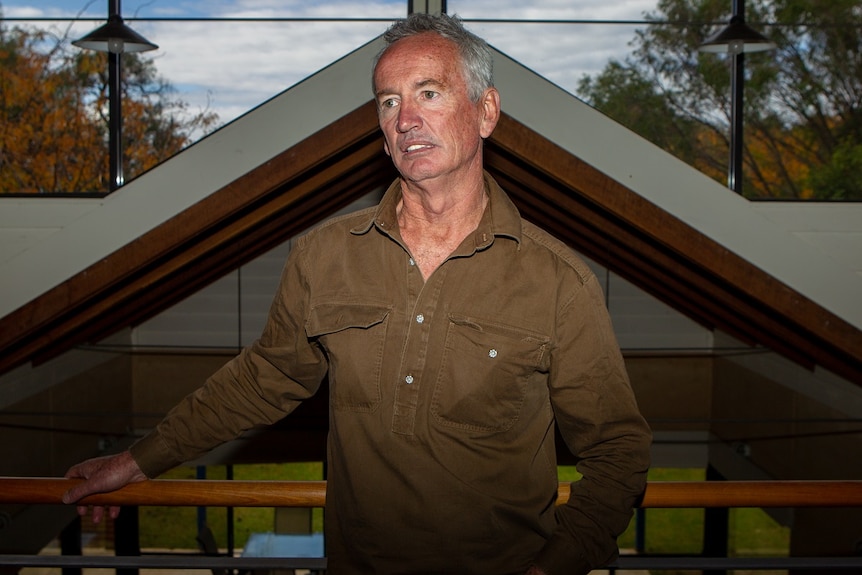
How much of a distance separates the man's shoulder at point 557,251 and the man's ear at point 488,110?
16 cm

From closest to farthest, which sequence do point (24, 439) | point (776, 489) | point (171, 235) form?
1. point (776, 489)
2. point (171, 235)
3. point (24, 439)

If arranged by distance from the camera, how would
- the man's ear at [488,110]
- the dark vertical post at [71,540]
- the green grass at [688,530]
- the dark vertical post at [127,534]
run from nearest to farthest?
1. the man's ear at [488,110]
2. the dark vertical post at [71,540]
3. the dark vertical post at [127,534]
4. the green grass at [688,530]

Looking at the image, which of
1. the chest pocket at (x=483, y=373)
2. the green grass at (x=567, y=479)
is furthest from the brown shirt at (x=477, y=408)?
the green grass at (x=567, y=479)

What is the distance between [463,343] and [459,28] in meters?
0.47

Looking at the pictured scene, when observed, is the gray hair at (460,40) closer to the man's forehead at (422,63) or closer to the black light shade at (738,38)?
the man's forehead at (422,63)

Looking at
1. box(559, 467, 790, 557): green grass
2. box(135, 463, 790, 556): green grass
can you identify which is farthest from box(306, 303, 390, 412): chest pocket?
box(559, 467, 790, 557): green grass

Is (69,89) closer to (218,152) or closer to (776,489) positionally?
(218,152)

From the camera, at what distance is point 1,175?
878cm

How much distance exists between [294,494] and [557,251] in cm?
61

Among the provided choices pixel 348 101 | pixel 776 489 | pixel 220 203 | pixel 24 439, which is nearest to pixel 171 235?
pixel 220 203

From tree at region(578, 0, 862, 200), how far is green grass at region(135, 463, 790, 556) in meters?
4.69

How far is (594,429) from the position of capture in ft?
4.05

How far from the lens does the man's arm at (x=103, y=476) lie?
1.42m

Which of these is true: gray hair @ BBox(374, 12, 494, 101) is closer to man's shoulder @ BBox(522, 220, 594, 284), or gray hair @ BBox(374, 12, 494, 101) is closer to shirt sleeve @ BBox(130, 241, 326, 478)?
man's shoulder @ BBox(522, 220, 594, 284)
